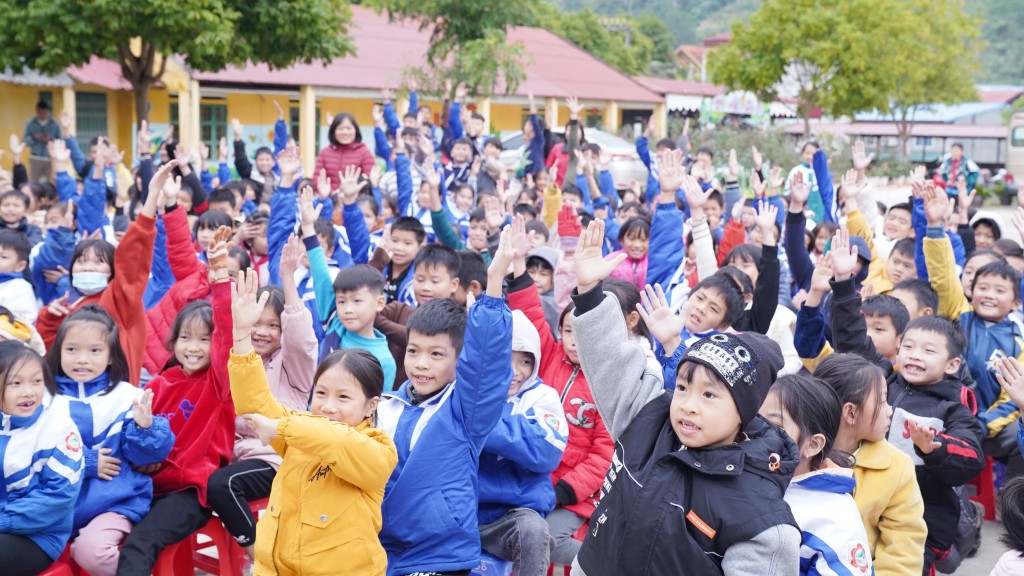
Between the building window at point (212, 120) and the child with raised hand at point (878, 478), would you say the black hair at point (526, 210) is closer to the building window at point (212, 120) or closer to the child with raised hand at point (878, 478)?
the child with raised hand at point (878, 478)

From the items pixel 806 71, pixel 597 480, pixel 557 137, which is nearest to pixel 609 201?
pixel 557 137

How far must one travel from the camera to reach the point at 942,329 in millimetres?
3957

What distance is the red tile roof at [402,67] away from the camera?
69.2ft

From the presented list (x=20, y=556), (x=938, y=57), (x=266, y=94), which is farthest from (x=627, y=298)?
(x=938, y=57)

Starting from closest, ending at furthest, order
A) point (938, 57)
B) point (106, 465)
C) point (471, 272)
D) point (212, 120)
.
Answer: point (106, 465) < point (471, 272) < point (212, 120) < point (938, 57)

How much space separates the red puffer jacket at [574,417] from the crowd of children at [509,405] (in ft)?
0.03

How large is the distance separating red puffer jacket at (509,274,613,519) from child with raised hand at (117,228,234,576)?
117 cm

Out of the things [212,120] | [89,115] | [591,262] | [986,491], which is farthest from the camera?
[212,120]

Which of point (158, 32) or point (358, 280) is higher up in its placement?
point (158, 32)

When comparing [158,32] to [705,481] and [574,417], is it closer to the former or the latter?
[574,417]

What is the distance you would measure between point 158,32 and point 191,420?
9471 mm

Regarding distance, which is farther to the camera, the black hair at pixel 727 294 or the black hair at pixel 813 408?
the black hair at pixel 727 294

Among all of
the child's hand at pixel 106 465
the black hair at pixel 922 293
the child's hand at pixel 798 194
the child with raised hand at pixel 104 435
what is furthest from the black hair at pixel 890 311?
the child's hand at pixel 106 465

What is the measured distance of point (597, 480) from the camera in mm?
3818
